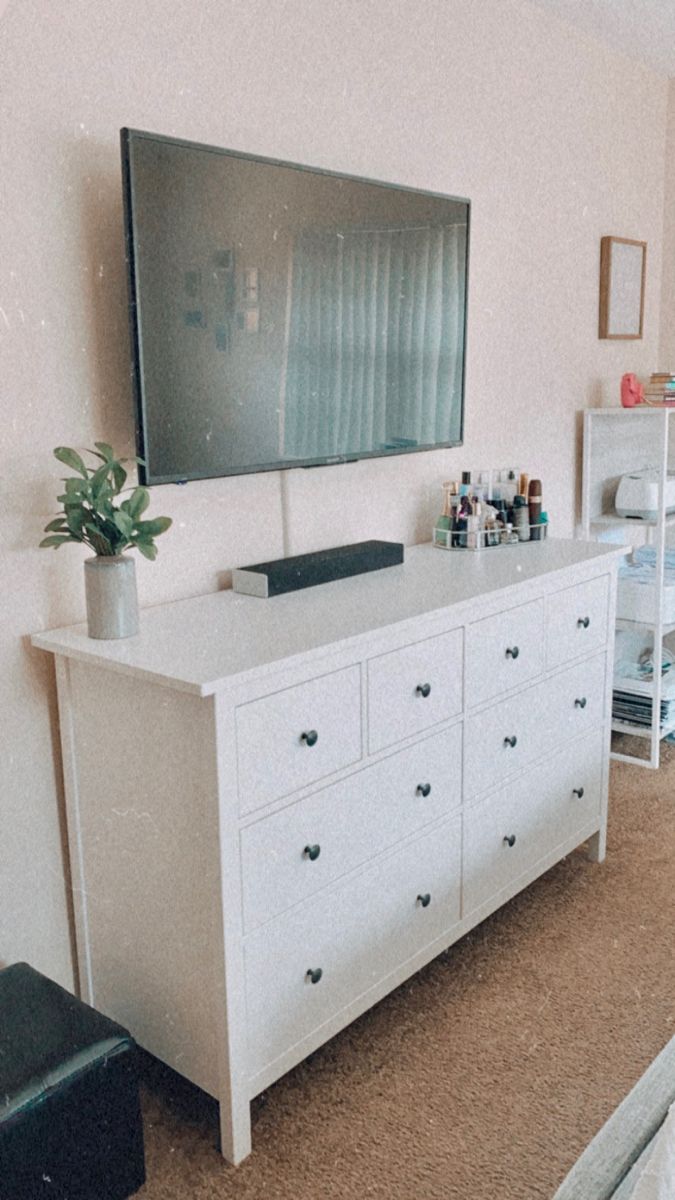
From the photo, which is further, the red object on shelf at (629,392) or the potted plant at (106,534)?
the red object on shelf at (629,392)

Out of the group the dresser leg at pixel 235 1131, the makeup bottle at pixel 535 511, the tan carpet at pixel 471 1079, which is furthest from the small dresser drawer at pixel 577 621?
the dresser leg at pixel 235 1131

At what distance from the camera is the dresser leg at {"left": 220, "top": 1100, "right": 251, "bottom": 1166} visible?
166 centimetres

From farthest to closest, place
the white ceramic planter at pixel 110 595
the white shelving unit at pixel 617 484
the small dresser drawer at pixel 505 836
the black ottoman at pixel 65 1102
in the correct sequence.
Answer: the white shelving unit at pixel 617 484 < the small dresser drawer at pixel 505 836 < the white ceramic planter at pixel 110 595 < the black ottoman at pixel 65 1102

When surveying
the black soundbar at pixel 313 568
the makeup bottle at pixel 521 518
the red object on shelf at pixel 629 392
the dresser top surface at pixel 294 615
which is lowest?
the dresser top surface at pixel 294 615

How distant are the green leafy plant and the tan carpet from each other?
1.01m

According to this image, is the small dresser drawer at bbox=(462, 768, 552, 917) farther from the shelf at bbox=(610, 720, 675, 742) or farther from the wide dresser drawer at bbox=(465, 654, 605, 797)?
the shelf at bbox=(610, 720, 675, 742)

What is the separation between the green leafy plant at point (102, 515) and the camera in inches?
65.8

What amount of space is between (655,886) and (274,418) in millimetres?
1511

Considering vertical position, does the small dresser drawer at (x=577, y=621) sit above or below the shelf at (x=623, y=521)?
below

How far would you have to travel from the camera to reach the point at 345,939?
1.85m

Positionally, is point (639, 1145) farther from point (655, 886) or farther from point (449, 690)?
point (655, 886)

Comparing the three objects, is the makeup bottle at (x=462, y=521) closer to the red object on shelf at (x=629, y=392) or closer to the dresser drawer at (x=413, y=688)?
the dresser drawer at (x=413, y=688)

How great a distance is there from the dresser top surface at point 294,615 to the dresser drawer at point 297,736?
77 millimetres

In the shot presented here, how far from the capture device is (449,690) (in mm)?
2033
